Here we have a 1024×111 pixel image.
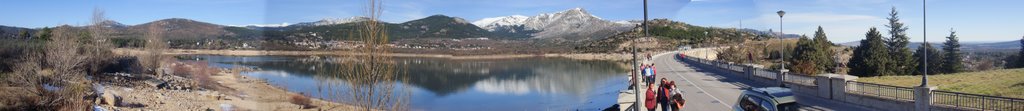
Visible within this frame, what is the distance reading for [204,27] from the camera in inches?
2459

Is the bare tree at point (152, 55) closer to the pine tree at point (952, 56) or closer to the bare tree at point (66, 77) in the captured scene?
Result: the bare tree at point (66, 77)

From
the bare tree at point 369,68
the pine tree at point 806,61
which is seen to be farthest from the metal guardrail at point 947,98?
the pine tree at point 806,61

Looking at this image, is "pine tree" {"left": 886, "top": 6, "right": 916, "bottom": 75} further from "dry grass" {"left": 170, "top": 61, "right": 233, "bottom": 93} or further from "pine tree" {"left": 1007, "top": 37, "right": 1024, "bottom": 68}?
"dry grass" {"left": 170, "top": 61, "right": 233, "bottom": 93}

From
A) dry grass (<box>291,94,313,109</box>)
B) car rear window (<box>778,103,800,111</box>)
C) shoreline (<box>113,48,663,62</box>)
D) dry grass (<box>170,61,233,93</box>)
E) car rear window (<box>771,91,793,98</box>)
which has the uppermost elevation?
shoreline (<box>113,48,663,62</box>)

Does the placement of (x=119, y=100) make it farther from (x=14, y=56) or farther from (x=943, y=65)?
(x=943, y=65)

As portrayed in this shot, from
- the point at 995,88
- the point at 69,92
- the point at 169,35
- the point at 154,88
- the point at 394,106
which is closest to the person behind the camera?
the point at 394,106

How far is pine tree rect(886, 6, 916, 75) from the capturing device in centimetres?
3353

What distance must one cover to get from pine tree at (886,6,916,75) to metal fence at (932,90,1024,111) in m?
23.9

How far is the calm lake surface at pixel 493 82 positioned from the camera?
2644 cm

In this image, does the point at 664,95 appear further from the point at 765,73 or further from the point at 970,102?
the point at 765,73

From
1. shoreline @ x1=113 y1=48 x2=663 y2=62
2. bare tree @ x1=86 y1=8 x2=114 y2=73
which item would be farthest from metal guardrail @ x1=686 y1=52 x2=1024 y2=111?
bare tree @ x1=86 y1=8 x2=114 y2=73

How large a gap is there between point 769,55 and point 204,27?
161 ft

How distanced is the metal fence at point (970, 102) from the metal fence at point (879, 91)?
4.00 ft

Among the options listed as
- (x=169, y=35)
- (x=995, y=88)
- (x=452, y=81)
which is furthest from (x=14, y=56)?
(x=169, y=35)
